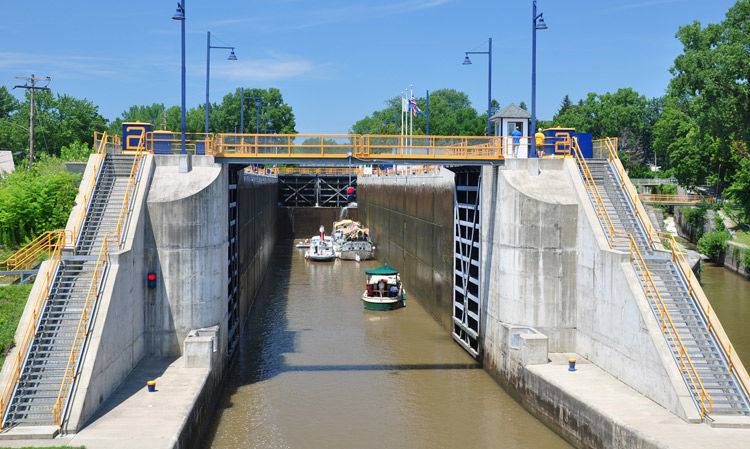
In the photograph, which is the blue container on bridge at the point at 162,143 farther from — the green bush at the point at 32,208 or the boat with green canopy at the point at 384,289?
the boat with green canopy at the point at 384,289

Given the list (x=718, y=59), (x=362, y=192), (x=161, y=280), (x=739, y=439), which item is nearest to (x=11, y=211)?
(x=161, y=280)

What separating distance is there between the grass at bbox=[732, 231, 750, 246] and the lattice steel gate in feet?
116

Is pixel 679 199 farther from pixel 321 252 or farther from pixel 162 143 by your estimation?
pixel 162 143

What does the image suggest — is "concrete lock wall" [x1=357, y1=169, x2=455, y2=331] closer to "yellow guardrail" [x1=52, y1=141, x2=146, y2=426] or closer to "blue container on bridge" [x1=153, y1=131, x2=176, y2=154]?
"blue container on bridge" [x1=153, y1=131, x2=176, y2=154]

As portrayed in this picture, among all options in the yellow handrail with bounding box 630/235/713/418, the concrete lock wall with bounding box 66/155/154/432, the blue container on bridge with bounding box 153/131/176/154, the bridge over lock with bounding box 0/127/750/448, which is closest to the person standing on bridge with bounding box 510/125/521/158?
the bridge over lock with bounding box 0/127/750/448

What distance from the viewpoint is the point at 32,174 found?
112 feet

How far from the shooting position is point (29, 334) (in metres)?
17.3

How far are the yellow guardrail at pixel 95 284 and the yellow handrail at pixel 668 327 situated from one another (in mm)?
14530

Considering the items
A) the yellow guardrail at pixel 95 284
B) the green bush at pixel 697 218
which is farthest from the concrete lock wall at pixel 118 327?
the green bush at pixel 697 218

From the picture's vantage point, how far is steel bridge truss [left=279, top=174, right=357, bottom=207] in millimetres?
78812

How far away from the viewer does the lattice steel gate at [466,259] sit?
1111 inches

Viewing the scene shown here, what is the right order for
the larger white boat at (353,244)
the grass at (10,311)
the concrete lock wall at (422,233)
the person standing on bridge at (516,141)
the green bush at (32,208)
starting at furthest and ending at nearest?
the larger white boat at (353,244)
the concrete lock wall at (422,233)
the green bush at (32,208)
the person standing on bridge at (516,141)
the grass at (10,311)

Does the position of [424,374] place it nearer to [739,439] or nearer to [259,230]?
[739,439]

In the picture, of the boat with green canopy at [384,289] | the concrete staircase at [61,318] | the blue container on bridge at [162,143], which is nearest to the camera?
the concrete staircase at [61,318]
